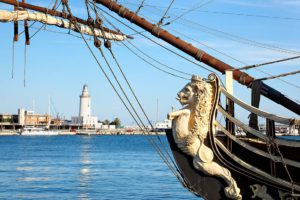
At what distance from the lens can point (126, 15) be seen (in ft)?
48.4

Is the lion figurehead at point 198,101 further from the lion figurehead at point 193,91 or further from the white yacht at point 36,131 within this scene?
the white yacht at point 36,131

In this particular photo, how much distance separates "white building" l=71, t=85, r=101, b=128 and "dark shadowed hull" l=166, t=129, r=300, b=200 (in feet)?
449

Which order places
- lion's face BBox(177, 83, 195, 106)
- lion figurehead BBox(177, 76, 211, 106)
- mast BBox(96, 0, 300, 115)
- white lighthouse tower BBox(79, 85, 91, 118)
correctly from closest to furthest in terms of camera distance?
lion figurehead BBox(177, 76, 211, 106) < lion's face BBox(177, 83, 195, 106) < mast BBox(96, 0, 300, 115) < white lighthouse tower BBox(79, 85, 91, 118)

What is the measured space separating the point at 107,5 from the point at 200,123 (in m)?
4.70

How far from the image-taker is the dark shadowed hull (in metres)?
11.5

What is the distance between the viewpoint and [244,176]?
38.7ft

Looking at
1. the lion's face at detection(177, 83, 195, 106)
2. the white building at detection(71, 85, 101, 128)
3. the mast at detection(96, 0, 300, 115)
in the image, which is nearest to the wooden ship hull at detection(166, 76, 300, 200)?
the lion's face at detection(177, 83, 195, 106)

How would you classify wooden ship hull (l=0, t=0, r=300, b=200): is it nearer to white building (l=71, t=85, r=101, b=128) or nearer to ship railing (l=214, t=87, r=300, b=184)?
ship railing (l=214, t=87, r=300, b=184)

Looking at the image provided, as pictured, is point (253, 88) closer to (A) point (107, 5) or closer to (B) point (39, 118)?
(A) point (107, 5)

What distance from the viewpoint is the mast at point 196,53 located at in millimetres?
12922

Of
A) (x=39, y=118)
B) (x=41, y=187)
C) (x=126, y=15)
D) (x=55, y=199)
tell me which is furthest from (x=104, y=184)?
(x=39, y=118)

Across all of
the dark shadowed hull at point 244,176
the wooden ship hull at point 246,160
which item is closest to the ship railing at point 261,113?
the wooden ship hull at point 246,160

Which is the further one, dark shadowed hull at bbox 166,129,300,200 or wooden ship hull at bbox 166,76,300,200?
dark shadowed hull at bbox 166,129,300,200

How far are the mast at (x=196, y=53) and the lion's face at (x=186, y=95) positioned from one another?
1.92m
